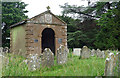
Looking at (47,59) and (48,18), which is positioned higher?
(48,18)

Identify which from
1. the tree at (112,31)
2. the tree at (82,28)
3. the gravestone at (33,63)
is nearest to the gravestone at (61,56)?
the gravestone at (33,63)

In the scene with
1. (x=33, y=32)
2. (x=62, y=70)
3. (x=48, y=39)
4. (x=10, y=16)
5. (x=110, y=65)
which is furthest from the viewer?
(x=48, y=39)

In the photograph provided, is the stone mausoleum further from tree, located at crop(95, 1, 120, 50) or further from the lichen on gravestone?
the lichen on gravestone

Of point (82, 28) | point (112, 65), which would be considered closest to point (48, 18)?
point (82, 28)

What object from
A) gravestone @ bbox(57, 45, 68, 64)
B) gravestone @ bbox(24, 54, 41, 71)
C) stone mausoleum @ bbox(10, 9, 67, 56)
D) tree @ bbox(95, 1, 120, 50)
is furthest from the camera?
tree @ bbox(95, 1, 120, 50)

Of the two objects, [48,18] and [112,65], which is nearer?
[112,65]

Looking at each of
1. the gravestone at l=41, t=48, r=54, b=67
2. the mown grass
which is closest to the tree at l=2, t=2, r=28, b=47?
the mown grass

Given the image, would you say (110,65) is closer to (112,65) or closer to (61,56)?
(112,65)

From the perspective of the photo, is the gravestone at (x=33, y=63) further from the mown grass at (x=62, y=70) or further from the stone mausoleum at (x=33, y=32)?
the stone mausoleum at (x=33, y=32)

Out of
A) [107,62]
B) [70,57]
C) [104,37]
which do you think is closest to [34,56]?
[70,57]

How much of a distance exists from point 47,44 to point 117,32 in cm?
577

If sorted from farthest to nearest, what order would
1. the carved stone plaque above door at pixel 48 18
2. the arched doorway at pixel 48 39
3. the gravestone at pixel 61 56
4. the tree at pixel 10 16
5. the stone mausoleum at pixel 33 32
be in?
the arched doorway at pixel 48 39 < the carved stone plaque above door at pixel 48 18 < the tree at pixel 10 16 < the stone mausoleum at pixel 33 32 < the gravestone at pixel 61 56

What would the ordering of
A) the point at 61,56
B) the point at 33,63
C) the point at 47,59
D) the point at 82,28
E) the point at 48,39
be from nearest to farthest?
the point at 33,63, the point at 47,59, the point at 61,56, the point at 48,39, the point at 82,28

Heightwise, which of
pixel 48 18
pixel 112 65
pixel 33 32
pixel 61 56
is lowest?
pixel 61 56
